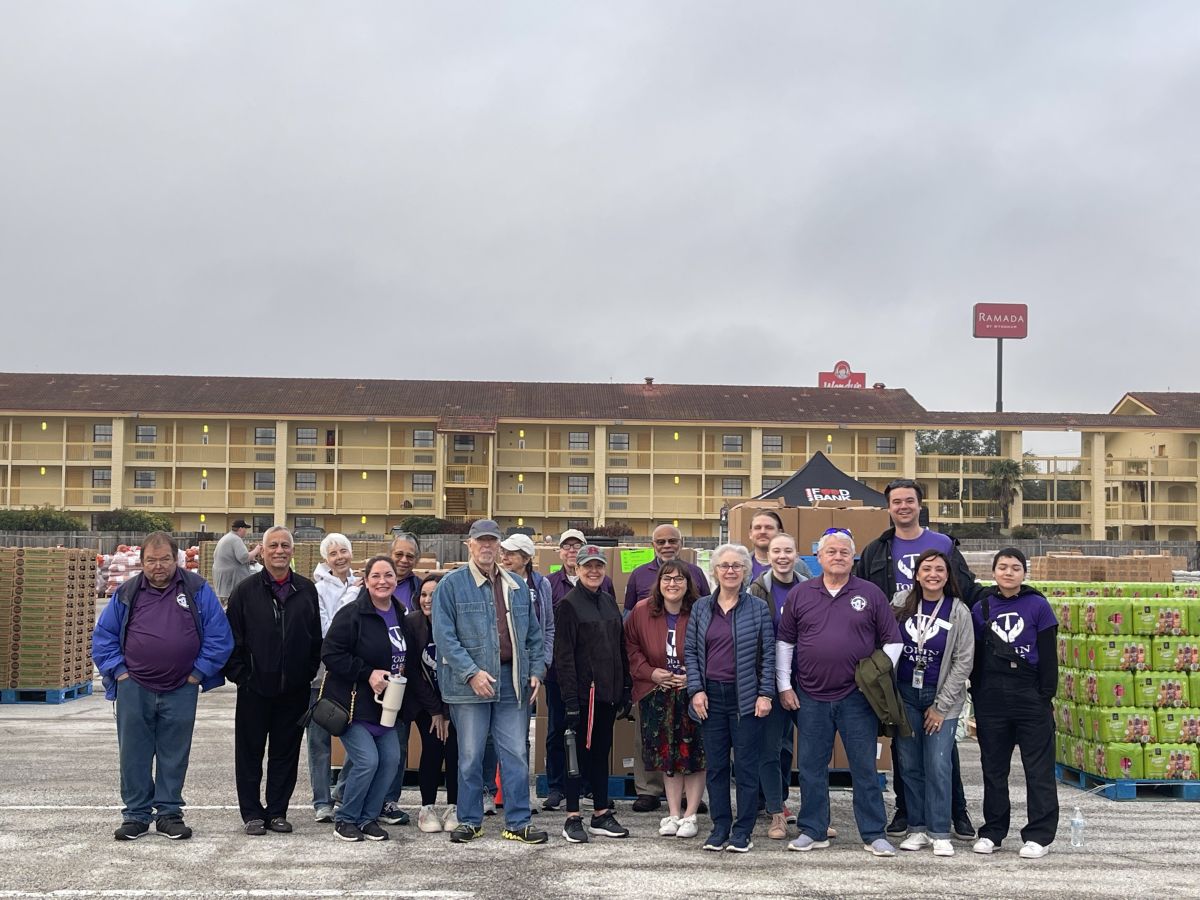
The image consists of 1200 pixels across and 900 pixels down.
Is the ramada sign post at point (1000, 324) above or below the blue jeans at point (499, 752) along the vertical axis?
above

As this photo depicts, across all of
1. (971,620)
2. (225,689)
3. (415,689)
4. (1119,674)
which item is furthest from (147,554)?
(225,689)

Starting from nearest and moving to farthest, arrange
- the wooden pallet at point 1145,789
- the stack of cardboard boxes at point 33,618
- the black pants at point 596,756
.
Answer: the black pants at point 596,756 → the wooden pallet at point 1145,789 → the stack of cardboard boxes at point 33,618

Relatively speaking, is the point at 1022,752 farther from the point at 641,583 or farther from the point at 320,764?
the point at 320,764

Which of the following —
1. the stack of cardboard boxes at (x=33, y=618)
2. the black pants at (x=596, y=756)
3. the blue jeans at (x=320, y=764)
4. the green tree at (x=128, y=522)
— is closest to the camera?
the black pants at (x=596, y=756)

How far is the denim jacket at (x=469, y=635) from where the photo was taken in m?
7.75

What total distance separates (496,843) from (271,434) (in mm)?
48950

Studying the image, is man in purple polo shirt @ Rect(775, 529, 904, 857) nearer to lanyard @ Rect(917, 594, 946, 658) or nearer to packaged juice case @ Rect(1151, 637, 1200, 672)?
lanyard @ Rect(917, 594, 946, 658)

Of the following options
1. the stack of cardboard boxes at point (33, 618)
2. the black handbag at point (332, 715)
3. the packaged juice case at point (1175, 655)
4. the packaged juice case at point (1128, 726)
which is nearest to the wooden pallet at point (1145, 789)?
the packaged juice case at point (1128, 726)

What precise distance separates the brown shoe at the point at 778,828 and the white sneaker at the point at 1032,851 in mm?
1443

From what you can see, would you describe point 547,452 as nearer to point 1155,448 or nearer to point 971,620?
point 1155,448

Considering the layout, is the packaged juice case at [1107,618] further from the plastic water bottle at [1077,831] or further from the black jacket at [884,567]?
the plastic water bottle at [1077,831]

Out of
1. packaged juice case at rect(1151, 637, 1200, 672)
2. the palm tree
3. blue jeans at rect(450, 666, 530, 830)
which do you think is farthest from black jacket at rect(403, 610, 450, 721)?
the palm tree

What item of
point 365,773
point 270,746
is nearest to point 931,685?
point 365,773

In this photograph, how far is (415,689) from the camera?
8.10 metres
